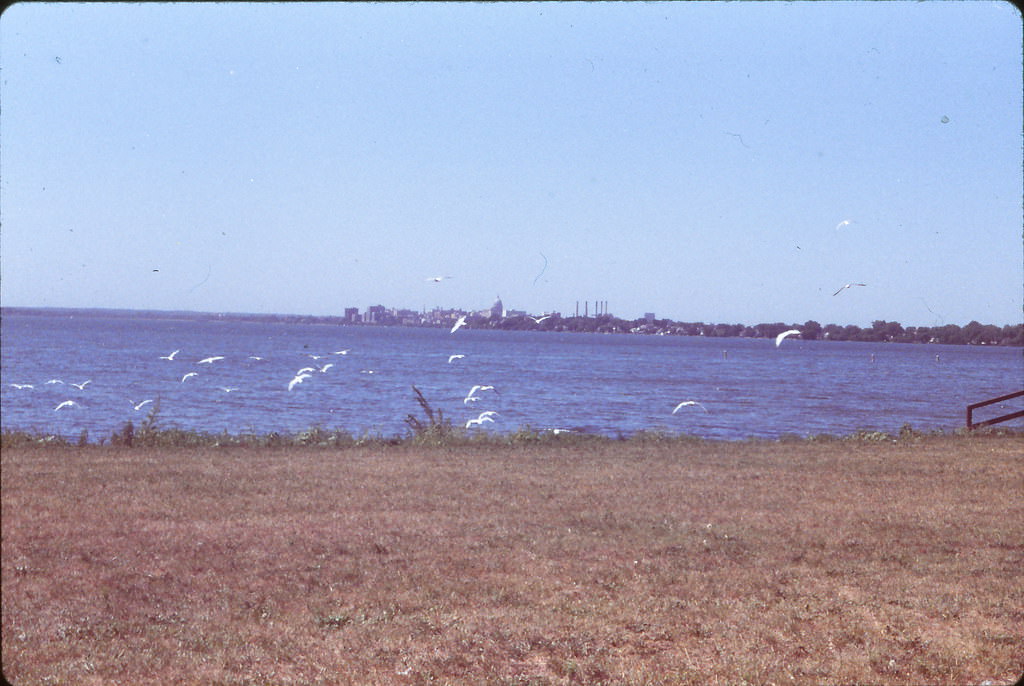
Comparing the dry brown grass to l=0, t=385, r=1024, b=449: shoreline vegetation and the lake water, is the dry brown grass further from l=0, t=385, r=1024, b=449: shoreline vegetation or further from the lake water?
the lake water

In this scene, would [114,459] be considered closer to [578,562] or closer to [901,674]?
[578,562]

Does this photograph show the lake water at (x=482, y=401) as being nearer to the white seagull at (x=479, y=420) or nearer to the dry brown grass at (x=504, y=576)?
the white seagull at (x=479, y=420)

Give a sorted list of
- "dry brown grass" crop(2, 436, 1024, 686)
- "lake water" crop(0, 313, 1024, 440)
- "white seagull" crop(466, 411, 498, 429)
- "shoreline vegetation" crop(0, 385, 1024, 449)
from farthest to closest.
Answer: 1. "lake water" crop(0, 313, 1024, 440)
2. "white seagull" crop(466, 411, 498, 429)
3. "shoreline vegetation" crop(0, 385, 1024, 449)
4. "dry brown grass" crop(2, 436, 1024, 686)

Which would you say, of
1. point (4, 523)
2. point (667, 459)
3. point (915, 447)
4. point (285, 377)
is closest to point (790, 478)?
point (667, 459)

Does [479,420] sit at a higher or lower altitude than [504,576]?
higher

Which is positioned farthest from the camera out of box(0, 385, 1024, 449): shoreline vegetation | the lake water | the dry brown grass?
the lake water

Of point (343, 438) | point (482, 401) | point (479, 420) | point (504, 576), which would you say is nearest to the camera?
point (504, 576)

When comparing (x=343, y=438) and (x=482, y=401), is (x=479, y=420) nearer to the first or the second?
(x=343, y=438)

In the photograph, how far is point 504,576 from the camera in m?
8.66

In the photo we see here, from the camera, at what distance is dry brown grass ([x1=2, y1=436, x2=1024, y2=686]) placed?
6.29m

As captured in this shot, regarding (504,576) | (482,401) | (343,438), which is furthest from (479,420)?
(482,401)

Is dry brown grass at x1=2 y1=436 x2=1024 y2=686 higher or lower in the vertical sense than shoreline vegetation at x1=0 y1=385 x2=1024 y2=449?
higher

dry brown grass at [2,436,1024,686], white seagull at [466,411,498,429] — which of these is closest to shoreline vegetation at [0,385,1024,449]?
white seagull at [466,411,498,429]

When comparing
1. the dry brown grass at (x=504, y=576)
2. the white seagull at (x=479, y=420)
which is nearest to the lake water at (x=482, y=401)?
the white seagull at (x=479, y=420)
